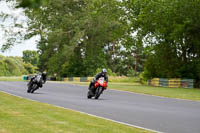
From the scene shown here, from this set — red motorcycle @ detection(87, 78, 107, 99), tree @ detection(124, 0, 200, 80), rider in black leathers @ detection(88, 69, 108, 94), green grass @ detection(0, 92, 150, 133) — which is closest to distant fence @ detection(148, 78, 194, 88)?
tree @ detection(124, 0, 200, 80)

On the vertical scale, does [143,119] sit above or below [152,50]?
below

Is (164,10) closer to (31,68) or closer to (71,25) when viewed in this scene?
(71,25)

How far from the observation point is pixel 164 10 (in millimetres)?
37281

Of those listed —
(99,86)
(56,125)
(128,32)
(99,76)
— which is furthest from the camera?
(128,32)

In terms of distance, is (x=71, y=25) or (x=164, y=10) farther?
(x=71, y=25)

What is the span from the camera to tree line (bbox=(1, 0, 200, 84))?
38.0 metres

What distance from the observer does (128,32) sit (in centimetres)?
4428

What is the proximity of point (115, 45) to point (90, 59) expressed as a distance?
18.4 m

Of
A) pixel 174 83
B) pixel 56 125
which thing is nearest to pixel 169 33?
pixel 174 83

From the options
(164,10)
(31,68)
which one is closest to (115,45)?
(164,10)

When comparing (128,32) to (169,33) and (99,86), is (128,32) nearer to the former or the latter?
(169,33)

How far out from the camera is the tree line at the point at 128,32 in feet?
125

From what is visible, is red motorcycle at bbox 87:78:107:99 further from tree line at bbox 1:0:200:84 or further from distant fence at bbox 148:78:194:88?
distant fence at bbox 148:78:194:88

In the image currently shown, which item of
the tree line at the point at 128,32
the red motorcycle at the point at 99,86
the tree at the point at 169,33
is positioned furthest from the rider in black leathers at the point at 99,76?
the tree at the point at 169,33
